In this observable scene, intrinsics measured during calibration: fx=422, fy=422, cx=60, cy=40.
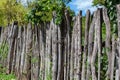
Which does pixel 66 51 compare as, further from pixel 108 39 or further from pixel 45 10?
pixel 45 10

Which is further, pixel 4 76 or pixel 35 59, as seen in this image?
pixel 4 76

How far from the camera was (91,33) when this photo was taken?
831cm

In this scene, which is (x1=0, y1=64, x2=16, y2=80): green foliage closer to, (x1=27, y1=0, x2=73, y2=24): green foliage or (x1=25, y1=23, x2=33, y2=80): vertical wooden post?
(x1=25, y1=23, x2=33, y2=80): vertical wooden post

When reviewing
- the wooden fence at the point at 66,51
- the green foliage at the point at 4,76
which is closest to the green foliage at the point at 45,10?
the wooden fence at the point at 66,51

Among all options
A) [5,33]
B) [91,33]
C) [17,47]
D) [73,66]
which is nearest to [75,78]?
[73,66]

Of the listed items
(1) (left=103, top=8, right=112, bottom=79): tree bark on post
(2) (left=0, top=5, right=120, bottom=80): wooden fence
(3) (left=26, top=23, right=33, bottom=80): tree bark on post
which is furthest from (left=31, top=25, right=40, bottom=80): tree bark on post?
(1) (left=103, top=8, right=112, bottom=79): tree bark on post

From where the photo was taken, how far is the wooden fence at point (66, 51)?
780cm

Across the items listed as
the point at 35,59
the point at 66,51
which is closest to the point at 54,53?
the point at 66,51

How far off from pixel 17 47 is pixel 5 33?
1620 millimetres

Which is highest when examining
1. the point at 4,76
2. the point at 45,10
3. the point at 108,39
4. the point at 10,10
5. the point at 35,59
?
the point at 10,10

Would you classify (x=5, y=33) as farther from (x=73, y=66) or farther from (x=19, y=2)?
(x=19, y=2)

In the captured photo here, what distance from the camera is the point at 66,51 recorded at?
9.55 metres

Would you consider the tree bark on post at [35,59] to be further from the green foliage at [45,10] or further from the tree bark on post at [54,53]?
the tree bark on post at [54,53]

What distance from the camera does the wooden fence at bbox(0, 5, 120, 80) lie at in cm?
780
